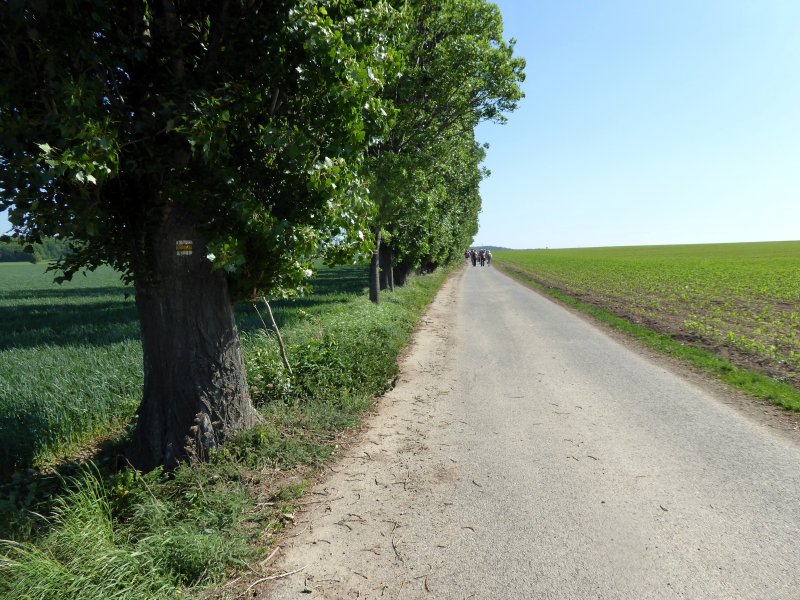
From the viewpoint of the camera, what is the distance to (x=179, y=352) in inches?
178

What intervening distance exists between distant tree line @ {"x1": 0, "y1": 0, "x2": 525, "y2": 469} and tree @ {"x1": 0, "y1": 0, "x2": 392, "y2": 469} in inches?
0.5

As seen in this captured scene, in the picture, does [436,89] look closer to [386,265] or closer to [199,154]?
[386,265]

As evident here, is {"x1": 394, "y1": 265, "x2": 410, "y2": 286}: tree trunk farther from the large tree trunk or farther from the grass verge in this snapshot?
the large tree trunk

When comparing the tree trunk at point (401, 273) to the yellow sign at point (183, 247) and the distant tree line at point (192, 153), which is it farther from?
the yellow sign at point (183, 247)

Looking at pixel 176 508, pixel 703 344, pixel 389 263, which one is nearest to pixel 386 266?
pixel 389 263

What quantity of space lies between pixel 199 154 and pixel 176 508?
2.82 m

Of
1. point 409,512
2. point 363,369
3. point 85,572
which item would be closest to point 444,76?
point 363,369

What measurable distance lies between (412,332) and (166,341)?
28.5 ft

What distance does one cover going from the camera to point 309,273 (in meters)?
5.25

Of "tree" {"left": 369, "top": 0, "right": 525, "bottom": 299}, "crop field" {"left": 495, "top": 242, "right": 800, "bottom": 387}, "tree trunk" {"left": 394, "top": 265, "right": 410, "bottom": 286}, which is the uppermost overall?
"tree" {"left": 369, "top": 0, "right": 525, "bottom": 299}

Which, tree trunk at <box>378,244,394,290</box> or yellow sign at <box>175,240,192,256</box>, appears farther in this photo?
tree trunk at <box>378,244,394,290</box>

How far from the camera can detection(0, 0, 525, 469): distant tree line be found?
337cm

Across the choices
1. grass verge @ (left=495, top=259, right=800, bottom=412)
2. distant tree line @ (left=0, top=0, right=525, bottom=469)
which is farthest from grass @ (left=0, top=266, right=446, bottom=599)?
grass verge @ (left=495, top=259, right=800, bottom=412)

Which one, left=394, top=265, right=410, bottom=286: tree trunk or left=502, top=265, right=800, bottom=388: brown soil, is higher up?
left=394, top=265, right=410, bottom=286: tree trunk
